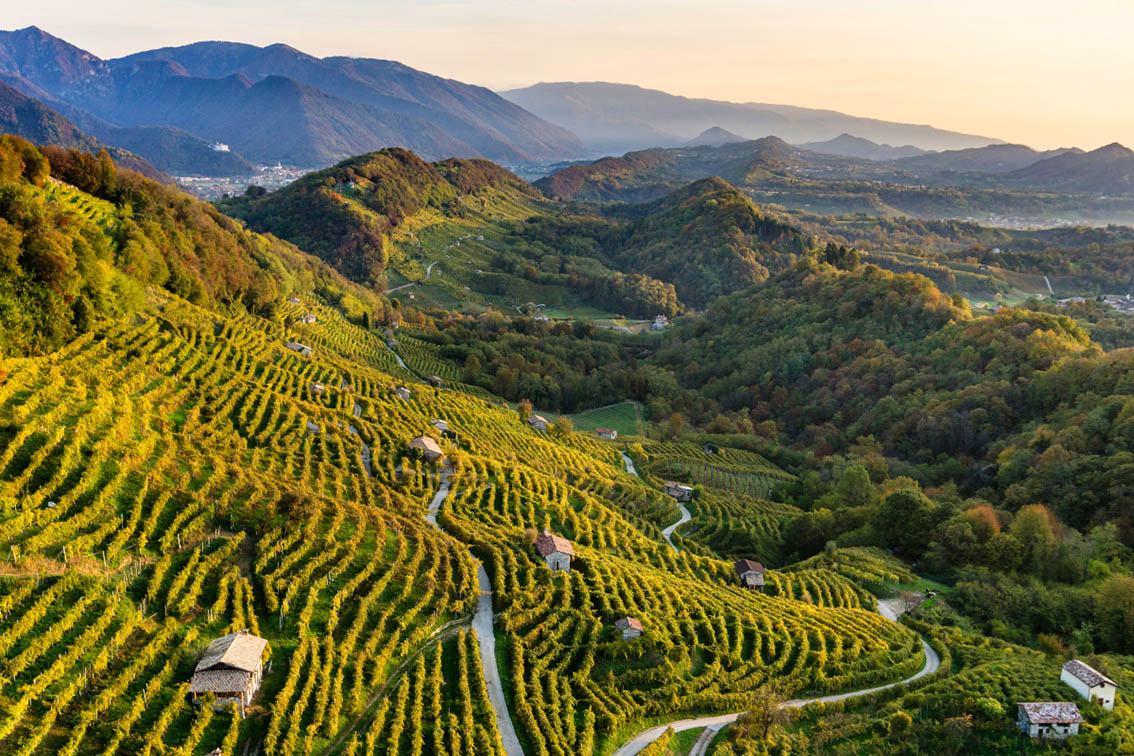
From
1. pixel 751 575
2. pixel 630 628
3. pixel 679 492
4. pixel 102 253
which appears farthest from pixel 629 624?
pixel 102 253

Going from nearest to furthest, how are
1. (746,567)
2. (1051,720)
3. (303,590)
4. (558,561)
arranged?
(1051,720), (303,590), (558,561), (746,567)

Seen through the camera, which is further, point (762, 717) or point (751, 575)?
point (751, 575)

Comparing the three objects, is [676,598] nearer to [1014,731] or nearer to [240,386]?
[1014,731]

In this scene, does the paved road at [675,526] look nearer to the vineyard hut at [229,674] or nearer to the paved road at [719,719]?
the paved road at [719,719]

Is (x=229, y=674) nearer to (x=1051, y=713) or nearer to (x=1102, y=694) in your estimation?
(x=1051, y=713)

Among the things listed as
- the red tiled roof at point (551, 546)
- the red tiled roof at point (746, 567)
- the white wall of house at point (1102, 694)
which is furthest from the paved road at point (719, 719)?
the red tiled roof at point (551, 546)

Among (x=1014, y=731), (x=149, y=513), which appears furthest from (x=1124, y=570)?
(x=149, y=513)

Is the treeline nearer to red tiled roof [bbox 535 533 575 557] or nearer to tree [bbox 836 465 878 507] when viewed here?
red tiled roof [bbox 535 533 575 557]
